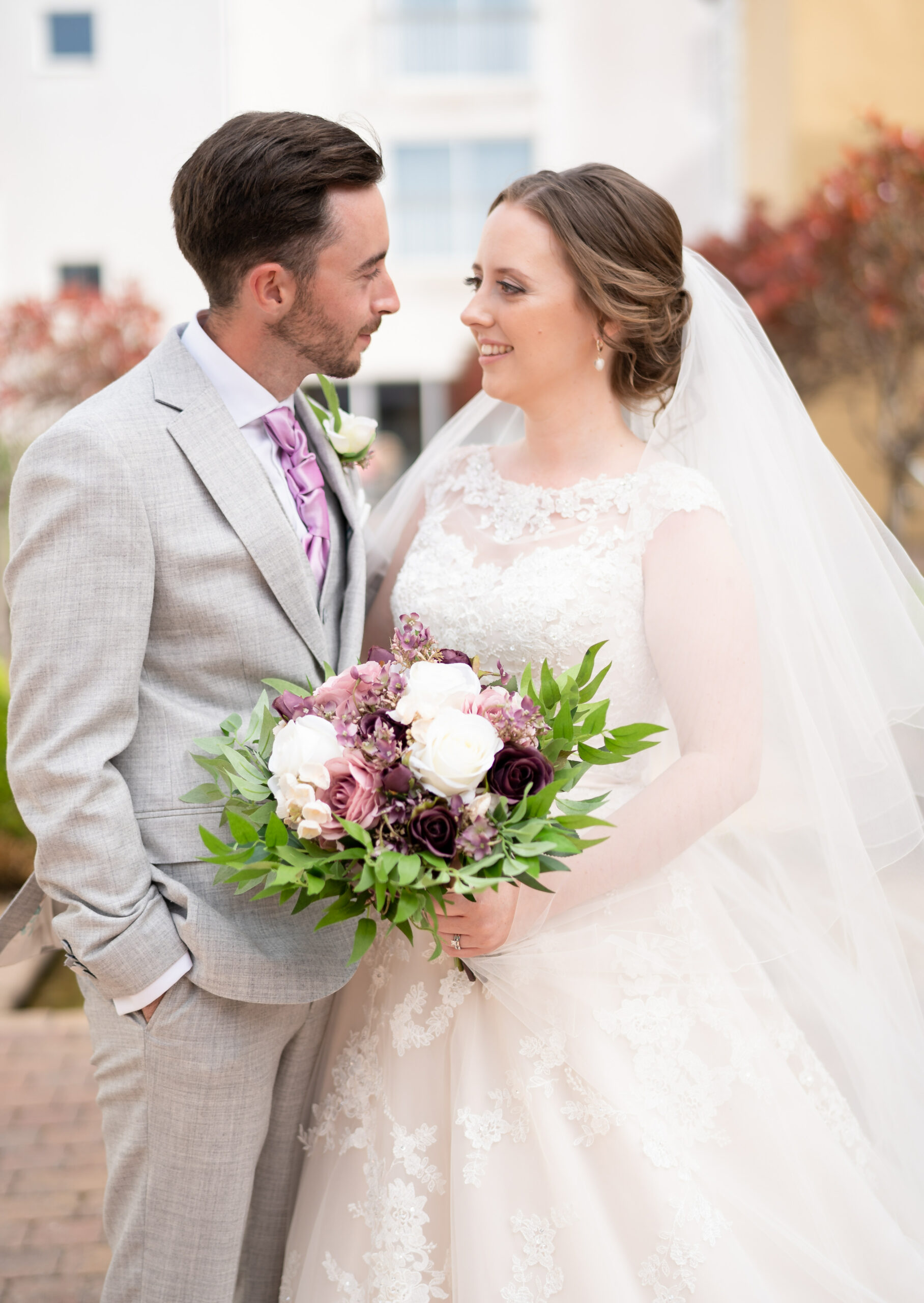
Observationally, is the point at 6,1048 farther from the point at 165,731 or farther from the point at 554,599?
the point at 554,599

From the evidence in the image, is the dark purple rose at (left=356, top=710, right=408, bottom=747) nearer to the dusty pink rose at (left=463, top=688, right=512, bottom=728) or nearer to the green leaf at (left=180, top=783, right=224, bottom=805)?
the dusty pink rose at (left=463, top=688, right=512, bottom=728)

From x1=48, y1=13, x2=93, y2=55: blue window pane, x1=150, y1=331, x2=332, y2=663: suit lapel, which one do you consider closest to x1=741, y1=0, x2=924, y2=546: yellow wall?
x1=48, y1=13, x2=93, y2=55: blue window pane

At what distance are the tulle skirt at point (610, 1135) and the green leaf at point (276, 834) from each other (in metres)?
0.60

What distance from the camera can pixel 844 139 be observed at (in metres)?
12.0

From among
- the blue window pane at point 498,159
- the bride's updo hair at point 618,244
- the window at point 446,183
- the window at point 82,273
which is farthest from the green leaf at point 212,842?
the blue window pane at point 498,159

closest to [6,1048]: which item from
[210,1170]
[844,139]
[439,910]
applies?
[210,1170]

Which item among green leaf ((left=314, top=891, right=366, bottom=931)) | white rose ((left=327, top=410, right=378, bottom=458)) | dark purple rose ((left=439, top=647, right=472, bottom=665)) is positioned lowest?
green leaf ((left=314, top=891, right=366, bottom=931))

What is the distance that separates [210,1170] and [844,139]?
12563 millimetres

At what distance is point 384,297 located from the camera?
2412mm

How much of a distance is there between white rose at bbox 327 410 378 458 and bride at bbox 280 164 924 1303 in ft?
0.86

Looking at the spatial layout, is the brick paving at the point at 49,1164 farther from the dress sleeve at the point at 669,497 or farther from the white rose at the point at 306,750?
the dress sleeve at the point at 669,497

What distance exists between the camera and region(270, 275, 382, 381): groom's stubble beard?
230 centimetres

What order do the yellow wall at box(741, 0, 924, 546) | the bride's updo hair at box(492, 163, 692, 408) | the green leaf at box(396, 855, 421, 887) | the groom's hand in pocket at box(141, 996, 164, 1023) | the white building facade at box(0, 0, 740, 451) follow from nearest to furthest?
the green leaf at box(396, 855, 421, 887) < the groom's hand in pocket at box(141, 996, 164, 1023) < the bride's updo hair at box(492, 163, 692, 408) < the yellow wall at box(741, 0, 924, 546) < the white building facade at box(0, 0, 740, 451)

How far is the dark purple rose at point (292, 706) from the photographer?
192 cm
